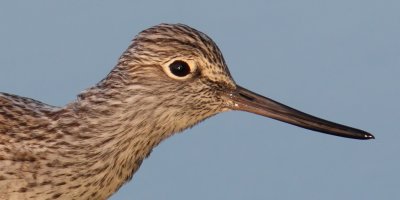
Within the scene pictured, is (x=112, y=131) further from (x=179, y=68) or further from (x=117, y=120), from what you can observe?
(x=179, y=68)

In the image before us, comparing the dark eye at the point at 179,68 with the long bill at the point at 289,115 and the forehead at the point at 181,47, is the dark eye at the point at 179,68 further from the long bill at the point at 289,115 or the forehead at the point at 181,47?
the long bill at the point at 289,115

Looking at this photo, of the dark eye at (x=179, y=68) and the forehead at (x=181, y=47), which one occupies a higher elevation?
the forehead at (x=181, y=47)

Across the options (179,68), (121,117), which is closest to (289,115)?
(179,68)

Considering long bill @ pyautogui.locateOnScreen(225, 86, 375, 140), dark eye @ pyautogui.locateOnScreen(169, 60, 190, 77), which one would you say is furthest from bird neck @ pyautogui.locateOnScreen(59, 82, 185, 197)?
long bill @ pyautogui.locateOnScreen(225, 86, 375, 140)

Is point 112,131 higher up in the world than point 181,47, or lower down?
lower down

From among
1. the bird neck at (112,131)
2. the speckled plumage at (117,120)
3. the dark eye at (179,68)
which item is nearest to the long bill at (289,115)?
the speckled plumage at (117,120)

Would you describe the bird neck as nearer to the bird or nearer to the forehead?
the bird
